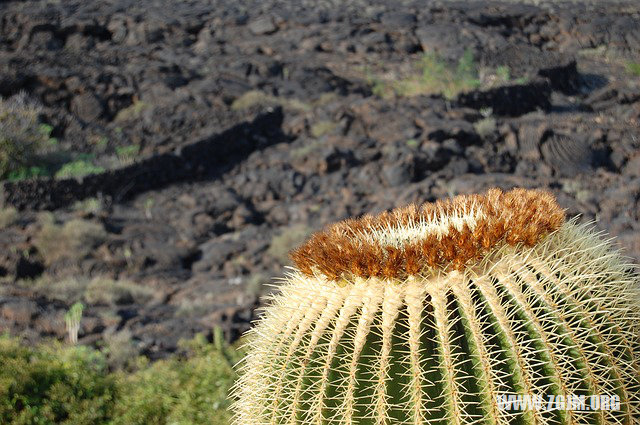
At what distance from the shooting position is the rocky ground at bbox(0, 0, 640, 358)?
30.7ft

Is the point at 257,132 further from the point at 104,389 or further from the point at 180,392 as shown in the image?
the point at 180,392

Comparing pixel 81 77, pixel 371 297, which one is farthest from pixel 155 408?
pixel 81 77

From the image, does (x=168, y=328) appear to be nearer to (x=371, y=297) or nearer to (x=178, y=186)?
(x=371, y=297)

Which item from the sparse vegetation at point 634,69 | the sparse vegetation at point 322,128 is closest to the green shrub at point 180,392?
the sparse vegetation at point 322,128

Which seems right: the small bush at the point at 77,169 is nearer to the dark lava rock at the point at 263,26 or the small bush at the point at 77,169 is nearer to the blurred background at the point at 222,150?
the blurred background at the point at 222,150

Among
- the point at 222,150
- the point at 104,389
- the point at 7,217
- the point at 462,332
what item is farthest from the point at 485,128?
the point at 462,332

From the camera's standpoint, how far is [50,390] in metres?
5.55

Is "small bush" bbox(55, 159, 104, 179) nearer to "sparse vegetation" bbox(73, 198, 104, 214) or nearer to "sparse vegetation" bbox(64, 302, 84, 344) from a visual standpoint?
"sparse vegetation" bbox(73, 198, 104, 214)

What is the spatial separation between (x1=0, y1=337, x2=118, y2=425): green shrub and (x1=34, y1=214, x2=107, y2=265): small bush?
4.57 m

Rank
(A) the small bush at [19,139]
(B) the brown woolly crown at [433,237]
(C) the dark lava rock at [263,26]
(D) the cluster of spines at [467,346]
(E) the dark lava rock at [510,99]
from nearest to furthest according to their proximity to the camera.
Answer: (D) the cluster of spines at [467,346] < (B) the brown woolly crown at [433,237] < (A) the small bush at [19,139] < (E) the dark lava rock at [510,99] < (C) the dark lava rock at [263,26]

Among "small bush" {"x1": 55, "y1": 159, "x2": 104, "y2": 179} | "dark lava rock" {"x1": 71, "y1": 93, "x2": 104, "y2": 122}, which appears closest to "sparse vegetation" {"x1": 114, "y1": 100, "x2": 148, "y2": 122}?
"dark lava rock" {"x1": 71, "y1": 93, "x2": 104, "y2": 122}

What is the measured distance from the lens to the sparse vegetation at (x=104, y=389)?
17.5 ft

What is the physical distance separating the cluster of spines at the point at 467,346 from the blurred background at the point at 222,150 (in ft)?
9.94

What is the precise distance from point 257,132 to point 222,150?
3.75 ft
